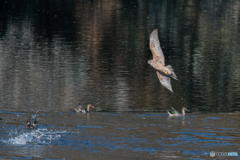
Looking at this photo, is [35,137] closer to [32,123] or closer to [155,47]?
[32,123]

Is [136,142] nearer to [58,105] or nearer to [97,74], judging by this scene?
[58,105]

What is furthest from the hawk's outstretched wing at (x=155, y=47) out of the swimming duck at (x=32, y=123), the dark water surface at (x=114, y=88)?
the swimming duck at (x=32, y=123)

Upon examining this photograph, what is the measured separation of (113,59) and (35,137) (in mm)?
15068

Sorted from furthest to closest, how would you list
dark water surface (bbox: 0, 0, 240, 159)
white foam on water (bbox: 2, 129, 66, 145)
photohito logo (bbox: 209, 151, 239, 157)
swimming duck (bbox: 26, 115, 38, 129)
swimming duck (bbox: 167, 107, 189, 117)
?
1. swimming duck (bbox: 167, 107, 189, 117)
2. swimming duck (bbox: 26, 115, 38, 129)
3. white foam on water (bbox: 2, 129, 66, 145)
4. dark water surface (bbox: 0, 0, 240, 159)
5. photohito logo (bbox: 209, 151, 239, 157)

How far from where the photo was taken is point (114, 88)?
82.4ft

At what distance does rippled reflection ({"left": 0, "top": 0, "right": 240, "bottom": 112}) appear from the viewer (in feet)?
76.3

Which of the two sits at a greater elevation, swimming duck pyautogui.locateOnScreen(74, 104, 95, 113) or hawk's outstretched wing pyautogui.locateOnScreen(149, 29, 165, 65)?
hawk's outstretched wing pyautogui.locateOnScreen(149, 29, 165, 65)

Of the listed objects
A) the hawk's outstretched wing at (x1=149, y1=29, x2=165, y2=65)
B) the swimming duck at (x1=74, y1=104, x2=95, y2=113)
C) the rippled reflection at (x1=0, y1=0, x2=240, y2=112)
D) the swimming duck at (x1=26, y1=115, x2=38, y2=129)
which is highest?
the hawk's outstretched wing at (x1=149, y1=29, x2=165, y2=65)

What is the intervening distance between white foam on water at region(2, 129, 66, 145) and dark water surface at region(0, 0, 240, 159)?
3 centimetres

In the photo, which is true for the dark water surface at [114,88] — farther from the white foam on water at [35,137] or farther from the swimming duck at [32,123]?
the swimming duck at [32,123]

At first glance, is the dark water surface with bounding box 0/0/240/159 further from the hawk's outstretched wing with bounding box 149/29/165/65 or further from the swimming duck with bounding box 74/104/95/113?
the hawk's outstretched wing with bounding box 149/29/165/65

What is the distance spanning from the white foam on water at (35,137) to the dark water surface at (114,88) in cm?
3

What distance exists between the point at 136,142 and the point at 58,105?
4968mm

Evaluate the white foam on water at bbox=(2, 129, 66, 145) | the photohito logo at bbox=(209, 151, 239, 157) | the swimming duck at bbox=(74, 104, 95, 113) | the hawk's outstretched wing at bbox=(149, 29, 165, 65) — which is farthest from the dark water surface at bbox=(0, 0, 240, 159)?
the hawk's outstretched wing at bbox=(149, 29, 165, 65)
